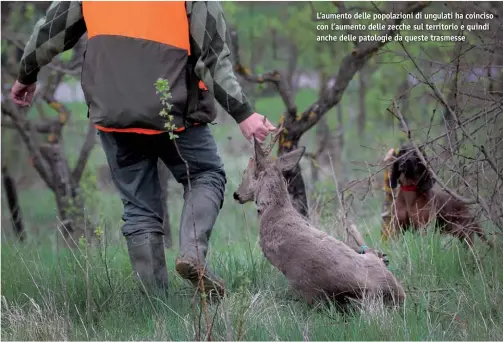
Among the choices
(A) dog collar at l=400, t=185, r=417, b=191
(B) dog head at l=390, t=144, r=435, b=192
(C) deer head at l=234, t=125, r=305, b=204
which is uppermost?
(C) deer head at l=234, t=125, r=305, b=204

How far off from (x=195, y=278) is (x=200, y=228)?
0.34 m

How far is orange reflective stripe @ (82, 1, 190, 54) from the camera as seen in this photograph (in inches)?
177

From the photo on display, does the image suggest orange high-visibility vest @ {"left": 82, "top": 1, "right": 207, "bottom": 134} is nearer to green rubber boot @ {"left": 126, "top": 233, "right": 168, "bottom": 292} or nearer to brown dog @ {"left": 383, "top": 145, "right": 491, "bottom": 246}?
green rubber boot @ {"left": 126, "top": 233, "right": 168, "bottom": 292}

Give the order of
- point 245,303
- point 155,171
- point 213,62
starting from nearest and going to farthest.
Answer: point 245,303
point 213,62
point 155,171

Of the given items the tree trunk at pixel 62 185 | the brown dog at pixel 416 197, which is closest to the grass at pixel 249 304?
the brown dog at pixel 416 197

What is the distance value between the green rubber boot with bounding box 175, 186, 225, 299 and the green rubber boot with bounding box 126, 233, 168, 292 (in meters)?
0.23

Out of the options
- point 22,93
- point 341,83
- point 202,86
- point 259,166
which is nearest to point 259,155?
point 259,166

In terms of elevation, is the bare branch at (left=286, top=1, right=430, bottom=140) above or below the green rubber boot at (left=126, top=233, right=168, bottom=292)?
above

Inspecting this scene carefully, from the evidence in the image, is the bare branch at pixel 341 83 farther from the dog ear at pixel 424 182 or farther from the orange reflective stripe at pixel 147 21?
the orange reflective stripe at pixel 147 21

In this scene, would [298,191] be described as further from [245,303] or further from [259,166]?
[245,303]

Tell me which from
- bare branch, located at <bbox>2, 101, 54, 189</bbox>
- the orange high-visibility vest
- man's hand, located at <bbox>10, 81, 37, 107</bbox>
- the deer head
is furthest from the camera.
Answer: bare branch, located at <bbox>2, 101, 54, 189</bbox>

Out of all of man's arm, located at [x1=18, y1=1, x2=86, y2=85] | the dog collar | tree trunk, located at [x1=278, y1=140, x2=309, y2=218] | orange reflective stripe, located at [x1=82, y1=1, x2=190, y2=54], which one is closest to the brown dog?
the dog collar

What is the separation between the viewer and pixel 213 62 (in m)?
4.53

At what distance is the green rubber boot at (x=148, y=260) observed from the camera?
4.75 m
